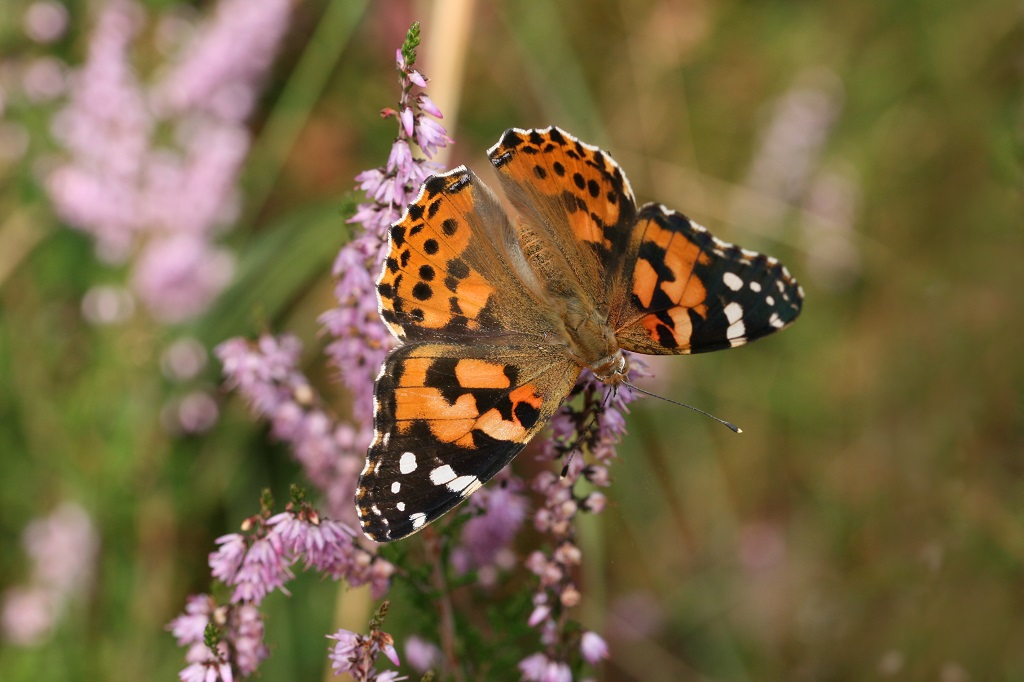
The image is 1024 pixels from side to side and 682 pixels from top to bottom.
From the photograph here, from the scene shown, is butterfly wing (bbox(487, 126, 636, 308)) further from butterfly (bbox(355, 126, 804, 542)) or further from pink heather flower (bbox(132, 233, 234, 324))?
pink heather flower (bbox(132, 233, 234, 324))

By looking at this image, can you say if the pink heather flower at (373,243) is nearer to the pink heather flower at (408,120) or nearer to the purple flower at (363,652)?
the pink heather flower at (408,120)

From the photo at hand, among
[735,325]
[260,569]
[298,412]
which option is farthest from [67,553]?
[735,325]

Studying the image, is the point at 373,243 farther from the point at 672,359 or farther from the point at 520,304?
the point at 672,359

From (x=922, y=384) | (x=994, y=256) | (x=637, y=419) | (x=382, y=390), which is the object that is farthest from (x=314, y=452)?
(x=994, y=256)

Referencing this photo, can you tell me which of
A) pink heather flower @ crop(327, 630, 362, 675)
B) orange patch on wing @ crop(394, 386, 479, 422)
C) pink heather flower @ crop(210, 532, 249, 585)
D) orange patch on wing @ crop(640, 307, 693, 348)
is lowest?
pink heather flower @ crop(327, 630, 362, 675)

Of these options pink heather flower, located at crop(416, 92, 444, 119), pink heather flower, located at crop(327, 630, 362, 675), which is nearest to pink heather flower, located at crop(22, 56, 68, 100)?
pink heather flower, located at crop(416, 92, 444, 119)

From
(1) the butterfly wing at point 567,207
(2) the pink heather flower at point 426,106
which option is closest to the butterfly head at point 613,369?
(1) the butterfly wing at point 567,207

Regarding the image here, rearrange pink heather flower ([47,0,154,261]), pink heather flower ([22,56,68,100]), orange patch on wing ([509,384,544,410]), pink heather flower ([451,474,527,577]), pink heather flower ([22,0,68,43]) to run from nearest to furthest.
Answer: orange patch on wing ([509,384,544,410]) < pink heather flower ([451,474,527,577]) < pink heather flower ([47,0,154,261]) < pink heather flower ([22,56,68,100]) < pink heather flower ([22,0,68,43])

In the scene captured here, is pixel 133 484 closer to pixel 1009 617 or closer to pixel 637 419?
pixel 637 419
